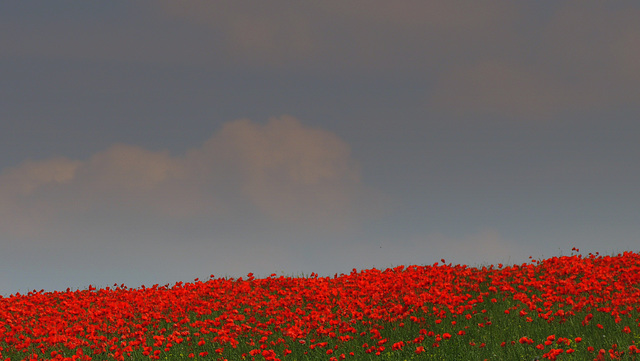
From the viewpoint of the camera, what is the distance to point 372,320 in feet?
40.2

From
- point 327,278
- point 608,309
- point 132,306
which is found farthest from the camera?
point 327,278

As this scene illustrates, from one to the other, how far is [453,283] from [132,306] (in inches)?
323

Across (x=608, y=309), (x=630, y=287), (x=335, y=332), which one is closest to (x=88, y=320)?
(x=335, y=332)

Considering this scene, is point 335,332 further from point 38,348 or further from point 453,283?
point 38,348

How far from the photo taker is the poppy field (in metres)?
10.5

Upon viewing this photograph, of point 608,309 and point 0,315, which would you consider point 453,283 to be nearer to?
point 608,309

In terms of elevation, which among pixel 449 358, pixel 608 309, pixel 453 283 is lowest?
pixel 449 358

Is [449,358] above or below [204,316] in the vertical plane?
below

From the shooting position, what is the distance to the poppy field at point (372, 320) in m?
10.5

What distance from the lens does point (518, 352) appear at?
9836 millimetres

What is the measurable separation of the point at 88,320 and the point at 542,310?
33.7 feet

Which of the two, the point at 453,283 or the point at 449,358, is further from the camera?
the point at 453,283

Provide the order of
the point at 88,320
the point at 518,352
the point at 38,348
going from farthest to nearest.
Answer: the point at 88,320, the point at 38,348, the point at 518,352

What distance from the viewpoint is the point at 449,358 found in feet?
33.1
